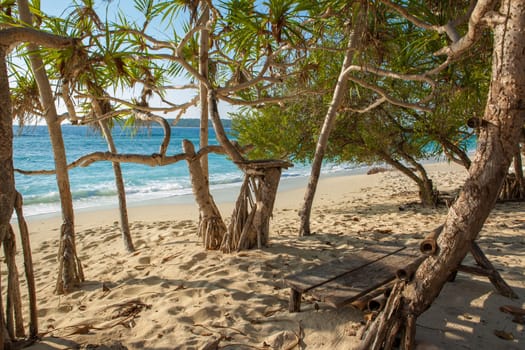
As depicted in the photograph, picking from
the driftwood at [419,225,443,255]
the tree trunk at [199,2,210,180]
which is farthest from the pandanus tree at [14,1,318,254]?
the driftwood at [419,225,443,255]

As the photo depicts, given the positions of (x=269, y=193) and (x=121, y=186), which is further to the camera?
(x=121, y=186)

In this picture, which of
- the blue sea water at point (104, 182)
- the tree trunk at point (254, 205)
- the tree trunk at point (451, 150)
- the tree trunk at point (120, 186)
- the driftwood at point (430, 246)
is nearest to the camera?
the driftwood at point (430, 246)

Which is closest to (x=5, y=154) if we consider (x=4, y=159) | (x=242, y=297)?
(x=4, y=159)

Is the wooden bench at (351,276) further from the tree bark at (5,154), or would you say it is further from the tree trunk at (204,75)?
the tree trunk at (204,75)

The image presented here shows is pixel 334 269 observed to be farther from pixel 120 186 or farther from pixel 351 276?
pixel 120 186

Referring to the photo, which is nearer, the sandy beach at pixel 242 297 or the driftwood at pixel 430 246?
the driftwood at pixel 430 246

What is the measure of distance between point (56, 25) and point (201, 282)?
2.57m

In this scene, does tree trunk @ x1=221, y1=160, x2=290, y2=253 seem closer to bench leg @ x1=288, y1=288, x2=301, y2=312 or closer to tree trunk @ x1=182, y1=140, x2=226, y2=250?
tree trunk @ x1=182, y1=140, x2=226, y2=250

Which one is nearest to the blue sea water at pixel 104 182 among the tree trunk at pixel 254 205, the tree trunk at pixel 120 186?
the tree trunk at pixel 120 186

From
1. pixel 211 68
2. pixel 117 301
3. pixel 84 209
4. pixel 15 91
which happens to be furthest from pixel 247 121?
pixel 84 209

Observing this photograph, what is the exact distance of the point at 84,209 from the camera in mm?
9883

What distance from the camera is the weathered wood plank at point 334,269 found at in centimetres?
239

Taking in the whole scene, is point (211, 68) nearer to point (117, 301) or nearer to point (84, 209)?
point (117, 301)

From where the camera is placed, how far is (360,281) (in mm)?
2410
